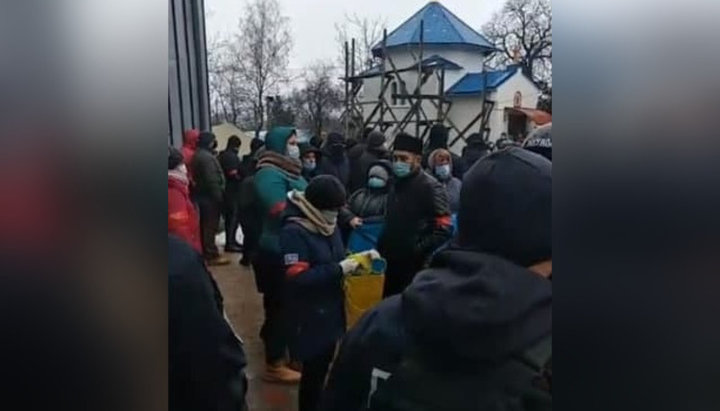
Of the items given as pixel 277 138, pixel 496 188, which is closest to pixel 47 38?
pixel 277 138

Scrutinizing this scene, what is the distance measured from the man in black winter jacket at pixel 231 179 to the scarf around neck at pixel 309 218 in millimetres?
100

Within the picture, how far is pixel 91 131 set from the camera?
4.24 feet

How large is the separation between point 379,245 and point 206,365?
35 centimetres

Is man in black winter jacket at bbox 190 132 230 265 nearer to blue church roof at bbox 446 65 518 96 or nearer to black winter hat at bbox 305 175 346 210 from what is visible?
black winter hat at bbox 305 175 346 210

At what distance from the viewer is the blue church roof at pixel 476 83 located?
1.45 metres

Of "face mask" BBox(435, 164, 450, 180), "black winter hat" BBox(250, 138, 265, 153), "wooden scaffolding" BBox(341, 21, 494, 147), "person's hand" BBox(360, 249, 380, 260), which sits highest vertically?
"wooden scaffolding" BBox(341, 21, 494, 147)

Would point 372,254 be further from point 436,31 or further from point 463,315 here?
point 436,31

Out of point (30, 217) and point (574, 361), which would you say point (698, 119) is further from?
point (30, 217)

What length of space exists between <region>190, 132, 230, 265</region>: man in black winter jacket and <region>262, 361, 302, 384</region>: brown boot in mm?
184

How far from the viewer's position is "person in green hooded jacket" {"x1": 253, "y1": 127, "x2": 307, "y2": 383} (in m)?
1.45

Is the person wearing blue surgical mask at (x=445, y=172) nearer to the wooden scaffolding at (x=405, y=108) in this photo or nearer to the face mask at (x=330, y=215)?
the wooden scaffolding at (x=405, y=108)

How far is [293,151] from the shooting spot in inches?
57.5

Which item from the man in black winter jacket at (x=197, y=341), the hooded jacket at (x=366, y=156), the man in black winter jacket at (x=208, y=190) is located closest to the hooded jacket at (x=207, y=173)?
the man in black winter jacket at (x=208, y=190)

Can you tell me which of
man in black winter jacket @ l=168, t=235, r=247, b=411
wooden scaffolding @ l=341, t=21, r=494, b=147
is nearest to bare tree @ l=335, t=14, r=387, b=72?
wooden scaffolding @ l=341, t=21, r=494, b=147
